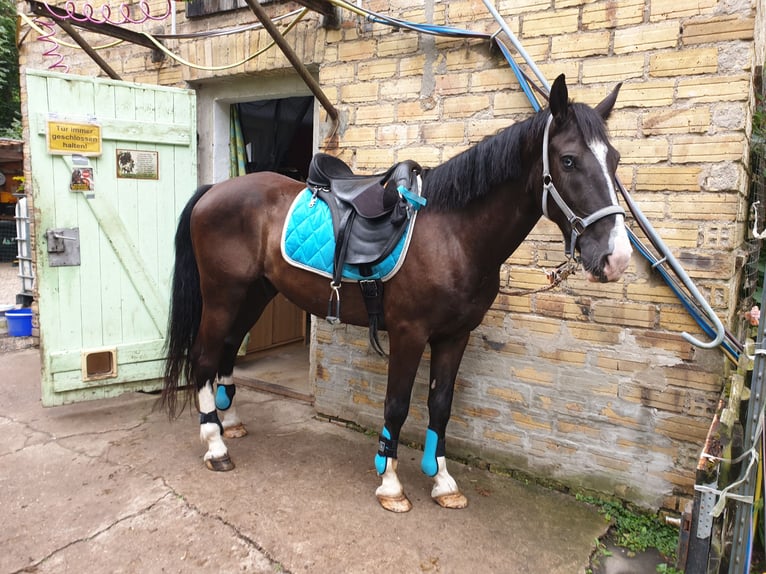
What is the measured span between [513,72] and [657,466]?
2147 mm

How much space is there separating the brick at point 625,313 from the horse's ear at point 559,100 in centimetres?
108

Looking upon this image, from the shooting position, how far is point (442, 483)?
2.52 meters

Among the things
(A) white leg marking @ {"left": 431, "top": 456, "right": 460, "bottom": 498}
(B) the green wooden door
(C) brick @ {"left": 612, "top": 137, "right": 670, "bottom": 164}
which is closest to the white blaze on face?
(C) brick @ {"left": 612, "top": 137, "right": 670, "bottom": 164}

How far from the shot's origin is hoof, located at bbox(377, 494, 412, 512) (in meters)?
2.42

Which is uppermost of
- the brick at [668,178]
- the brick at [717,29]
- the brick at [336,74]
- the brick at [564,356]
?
the brick at [336,74]

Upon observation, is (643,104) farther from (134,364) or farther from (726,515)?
(134,364)

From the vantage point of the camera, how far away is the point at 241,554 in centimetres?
207

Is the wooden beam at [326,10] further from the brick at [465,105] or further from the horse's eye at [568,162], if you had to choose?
the horse's eye at [568,162]

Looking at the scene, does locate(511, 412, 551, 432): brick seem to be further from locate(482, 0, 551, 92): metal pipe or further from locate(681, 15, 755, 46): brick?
locate(681, 15, 755, 46): brick

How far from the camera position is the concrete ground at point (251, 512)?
6.76ft

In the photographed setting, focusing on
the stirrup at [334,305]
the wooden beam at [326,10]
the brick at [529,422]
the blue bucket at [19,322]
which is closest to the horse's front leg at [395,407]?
the stirrup at [334,305]

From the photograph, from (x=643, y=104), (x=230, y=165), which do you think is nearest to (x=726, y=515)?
(x=643, y=104)

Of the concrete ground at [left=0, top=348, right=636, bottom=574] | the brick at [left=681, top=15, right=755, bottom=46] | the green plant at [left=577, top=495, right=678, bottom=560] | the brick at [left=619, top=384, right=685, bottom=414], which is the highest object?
the brick at [left=681, top=15, right=755, bottom=46]

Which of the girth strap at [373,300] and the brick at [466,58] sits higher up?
the brick at [466,58]
